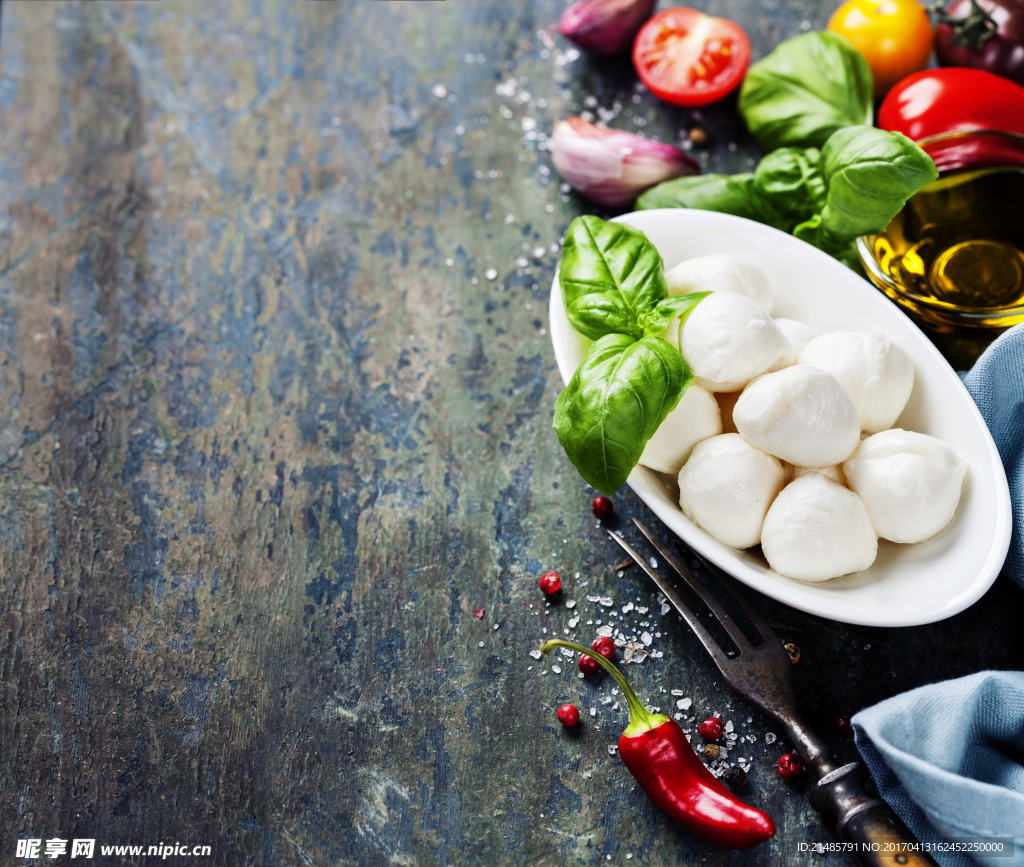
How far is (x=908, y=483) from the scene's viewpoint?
36.7 inches

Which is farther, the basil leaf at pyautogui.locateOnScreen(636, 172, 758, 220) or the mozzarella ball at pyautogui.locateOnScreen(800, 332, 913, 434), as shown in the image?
the basil leaf at pyautogui.locateOnScreen(636, 172, 758, 220)

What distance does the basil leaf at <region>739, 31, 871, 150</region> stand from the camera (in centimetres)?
129

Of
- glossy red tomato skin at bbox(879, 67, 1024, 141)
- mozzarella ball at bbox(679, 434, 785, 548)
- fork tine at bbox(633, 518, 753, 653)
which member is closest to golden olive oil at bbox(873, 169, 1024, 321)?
glossy red tomato skin at bbox(879, 67, 1024, 141)

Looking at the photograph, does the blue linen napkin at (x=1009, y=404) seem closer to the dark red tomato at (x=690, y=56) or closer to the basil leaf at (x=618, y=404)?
the basil leaf at (x=618, y=404)

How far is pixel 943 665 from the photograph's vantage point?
1.08m

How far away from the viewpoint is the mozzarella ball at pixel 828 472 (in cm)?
97

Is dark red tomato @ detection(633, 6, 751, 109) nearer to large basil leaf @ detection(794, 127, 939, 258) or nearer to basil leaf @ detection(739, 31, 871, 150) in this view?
basil leaf @ detection(739, 31, 871, 150)

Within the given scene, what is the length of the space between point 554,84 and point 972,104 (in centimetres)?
71

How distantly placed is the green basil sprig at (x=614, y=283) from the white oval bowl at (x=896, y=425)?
42mm

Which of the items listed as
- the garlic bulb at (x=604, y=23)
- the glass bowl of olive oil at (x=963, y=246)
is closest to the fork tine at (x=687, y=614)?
the glass bowl of olive oil at (x=963, y=246)

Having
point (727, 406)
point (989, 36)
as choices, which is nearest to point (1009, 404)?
point (727, 406)

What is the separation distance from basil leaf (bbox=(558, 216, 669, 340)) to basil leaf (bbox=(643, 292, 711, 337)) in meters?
0.01

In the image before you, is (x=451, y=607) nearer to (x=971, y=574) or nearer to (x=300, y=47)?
(x=971, y=574)

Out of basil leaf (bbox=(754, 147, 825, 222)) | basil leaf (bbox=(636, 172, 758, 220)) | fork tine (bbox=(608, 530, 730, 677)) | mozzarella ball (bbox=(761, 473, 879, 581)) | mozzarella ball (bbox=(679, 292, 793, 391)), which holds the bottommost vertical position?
fork tine (bbox=(608, 530, 730, 677))
